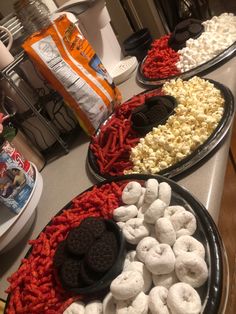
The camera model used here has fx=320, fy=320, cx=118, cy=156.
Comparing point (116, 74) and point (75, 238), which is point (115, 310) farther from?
point (116, 74)

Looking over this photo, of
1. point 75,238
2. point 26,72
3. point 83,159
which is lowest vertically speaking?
point 83,159

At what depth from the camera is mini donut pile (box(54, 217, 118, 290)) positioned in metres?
0.51

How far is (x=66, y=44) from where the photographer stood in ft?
2.78

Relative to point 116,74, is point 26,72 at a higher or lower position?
higher

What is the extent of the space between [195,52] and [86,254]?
720 millimetres

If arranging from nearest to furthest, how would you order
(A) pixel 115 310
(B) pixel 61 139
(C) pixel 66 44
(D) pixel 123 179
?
1. (A) pixel 115 310
2. (D) pixel 123 179
3. (C) pixel 66 44
4. (B) pixel 61 139

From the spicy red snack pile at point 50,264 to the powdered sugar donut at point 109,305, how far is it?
0.06m

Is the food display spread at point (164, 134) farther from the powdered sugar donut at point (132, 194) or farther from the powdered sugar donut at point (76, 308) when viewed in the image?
the powdered sugar donut at point (76, 308)

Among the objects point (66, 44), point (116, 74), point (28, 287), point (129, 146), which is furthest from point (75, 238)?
point (116, 74)

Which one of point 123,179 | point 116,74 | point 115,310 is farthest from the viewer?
point 116,74

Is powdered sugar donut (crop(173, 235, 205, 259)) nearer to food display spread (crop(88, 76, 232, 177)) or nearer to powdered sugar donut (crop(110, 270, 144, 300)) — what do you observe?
powdered sugar donut (crop(110, 270, 144, 300))

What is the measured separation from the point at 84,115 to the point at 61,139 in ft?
0.41

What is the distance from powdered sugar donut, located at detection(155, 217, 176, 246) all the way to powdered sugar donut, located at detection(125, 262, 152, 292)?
0.05 m

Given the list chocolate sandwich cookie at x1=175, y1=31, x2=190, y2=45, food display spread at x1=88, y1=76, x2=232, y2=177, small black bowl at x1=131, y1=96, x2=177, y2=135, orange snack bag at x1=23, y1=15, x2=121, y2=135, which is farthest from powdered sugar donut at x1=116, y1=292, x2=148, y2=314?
chocolate sandwich cookie at x1=175, y1=31, x2=190, y2=45
